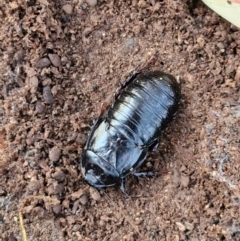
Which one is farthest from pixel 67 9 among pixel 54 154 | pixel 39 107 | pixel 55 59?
pixel 54 154

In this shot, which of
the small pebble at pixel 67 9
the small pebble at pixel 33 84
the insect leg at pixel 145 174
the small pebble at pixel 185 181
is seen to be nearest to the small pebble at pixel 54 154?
the small pebble at pixel 33 84

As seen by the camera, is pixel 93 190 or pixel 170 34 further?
pixel 170 34

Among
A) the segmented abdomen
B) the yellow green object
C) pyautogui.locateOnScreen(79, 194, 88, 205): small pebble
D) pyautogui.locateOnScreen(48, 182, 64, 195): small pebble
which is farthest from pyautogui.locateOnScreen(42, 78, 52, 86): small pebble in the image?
the yellow green object

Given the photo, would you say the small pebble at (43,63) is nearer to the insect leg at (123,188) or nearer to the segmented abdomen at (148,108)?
the segmented abdomen at (148,108)

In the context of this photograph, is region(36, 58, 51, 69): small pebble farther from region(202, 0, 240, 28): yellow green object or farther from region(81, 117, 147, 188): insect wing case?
region(202, 0, 240, 28): yellow green object

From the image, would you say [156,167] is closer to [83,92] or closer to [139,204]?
[139,204]

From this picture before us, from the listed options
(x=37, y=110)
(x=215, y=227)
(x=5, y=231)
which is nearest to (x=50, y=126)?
(x=37, y=110)

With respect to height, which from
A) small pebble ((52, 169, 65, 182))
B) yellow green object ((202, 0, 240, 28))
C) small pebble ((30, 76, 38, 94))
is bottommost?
small pebble ((52, 169, 65, 182))
